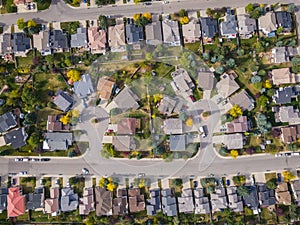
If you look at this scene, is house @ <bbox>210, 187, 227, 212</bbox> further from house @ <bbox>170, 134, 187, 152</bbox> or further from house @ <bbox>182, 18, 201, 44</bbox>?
house @ <bbox>182, 18, 201, 44</bbox>

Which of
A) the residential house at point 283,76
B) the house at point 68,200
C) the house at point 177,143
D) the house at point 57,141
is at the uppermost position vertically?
the residential house at point 283,76

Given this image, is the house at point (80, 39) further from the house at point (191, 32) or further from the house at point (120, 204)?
the house at point (120, 204)

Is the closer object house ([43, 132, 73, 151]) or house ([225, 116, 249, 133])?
house ([225, 116, 249, 133])

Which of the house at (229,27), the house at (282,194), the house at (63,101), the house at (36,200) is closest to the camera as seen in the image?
the house at (282,194)

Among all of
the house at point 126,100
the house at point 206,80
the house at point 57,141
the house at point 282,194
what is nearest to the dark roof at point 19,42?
the house at point 57,141

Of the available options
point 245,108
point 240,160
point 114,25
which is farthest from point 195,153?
point 114,25

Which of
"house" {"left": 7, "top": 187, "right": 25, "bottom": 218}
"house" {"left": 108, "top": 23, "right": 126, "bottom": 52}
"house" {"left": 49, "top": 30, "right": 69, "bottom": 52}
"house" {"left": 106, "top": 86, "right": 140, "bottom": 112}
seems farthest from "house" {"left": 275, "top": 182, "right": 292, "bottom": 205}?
"house" {"left": 49, "top": 30, "right": 69, "bottom": 52}

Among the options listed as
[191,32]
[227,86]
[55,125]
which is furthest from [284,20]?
[55,125]

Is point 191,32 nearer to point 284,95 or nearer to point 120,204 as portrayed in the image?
point 284,95
